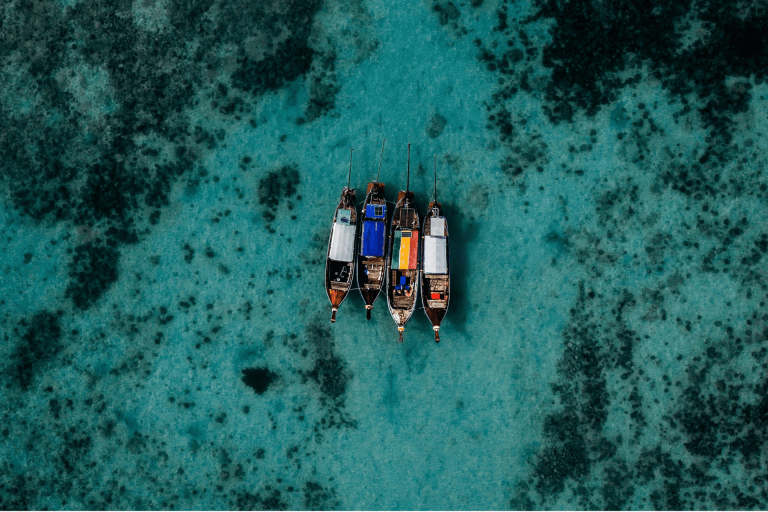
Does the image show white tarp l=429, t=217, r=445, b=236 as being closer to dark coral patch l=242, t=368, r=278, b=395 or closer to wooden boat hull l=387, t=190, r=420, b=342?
wooden boat hull l=387, t=190, r=420, b=342

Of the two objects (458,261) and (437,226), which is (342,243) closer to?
(437,226)

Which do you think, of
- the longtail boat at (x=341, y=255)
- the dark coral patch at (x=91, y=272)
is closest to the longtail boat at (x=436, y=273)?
the longtail boat at (x=341, y=255)

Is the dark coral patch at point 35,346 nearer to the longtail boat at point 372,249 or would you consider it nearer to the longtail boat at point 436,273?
the longtail boat at point 372,249

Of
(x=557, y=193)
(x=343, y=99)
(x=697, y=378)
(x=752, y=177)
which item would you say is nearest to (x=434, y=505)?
(x=697, y=378)

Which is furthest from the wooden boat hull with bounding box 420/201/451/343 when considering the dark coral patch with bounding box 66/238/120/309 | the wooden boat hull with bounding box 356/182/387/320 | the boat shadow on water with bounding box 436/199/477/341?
the dark coral patch with bounding box 66/238/120/309

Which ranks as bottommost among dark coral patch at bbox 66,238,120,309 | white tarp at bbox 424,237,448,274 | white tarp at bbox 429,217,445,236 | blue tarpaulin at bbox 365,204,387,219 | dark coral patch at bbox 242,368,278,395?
dark coral patch at bbox 242,368,278,395

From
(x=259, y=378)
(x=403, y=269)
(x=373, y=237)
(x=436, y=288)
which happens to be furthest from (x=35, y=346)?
(x=436, y=288)

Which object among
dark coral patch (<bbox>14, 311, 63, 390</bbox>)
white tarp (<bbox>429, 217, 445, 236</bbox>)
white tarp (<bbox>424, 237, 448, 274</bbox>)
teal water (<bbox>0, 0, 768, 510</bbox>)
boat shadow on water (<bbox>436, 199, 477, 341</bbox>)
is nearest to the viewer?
white tarp (<bbox>424, 237, 448, 274</bbox>)
